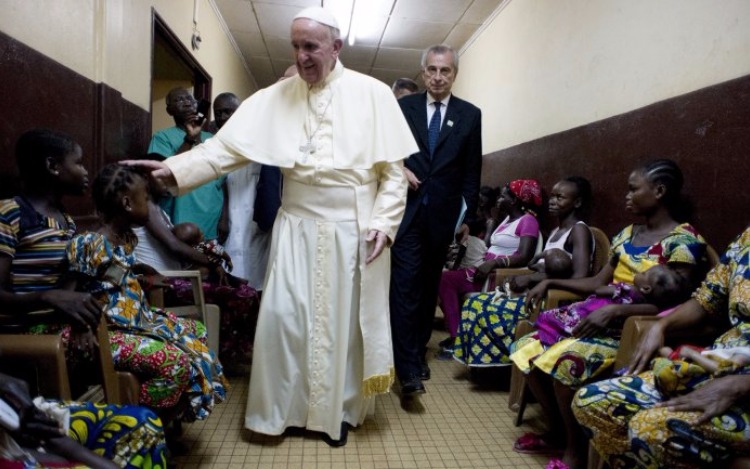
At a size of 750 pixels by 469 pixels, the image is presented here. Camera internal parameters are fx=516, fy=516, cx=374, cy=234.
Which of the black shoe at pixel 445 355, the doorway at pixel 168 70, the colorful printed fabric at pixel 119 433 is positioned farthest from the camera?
the doorway at pixel 168 70

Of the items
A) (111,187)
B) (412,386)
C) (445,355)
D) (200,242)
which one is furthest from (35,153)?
(445,355)

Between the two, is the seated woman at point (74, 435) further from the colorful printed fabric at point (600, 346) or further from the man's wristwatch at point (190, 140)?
the man's wristwatch at point (190, 140)

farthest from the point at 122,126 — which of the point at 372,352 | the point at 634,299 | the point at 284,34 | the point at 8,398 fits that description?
the point at 284,34

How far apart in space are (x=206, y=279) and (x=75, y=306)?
1.45 m

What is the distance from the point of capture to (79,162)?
5.96 feet

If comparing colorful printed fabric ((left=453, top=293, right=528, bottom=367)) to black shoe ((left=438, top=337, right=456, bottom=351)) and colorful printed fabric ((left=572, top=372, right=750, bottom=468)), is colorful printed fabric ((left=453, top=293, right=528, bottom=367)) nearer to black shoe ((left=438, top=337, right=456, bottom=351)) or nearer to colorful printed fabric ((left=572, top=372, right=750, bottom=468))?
black shoe ((left=438, top=337, right=456, bottom=351))

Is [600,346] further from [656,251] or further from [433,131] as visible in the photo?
[433,131]

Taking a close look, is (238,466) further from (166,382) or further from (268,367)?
(166,382)

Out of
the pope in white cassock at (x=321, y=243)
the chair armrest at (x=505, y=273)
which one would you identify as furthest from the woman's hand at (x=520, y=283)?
the pope in white cassock at (x=321, y=243)

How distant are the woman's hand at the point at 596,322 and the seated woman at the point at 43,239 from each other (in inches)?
67.7

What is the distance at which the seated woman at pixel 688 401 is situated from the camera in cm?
134

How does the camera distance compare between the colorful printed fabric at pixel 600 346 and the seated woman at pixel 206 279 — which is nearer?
the colorful printed fabric at pixel 600 346

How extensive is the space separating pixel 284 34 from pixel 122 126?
174 inches

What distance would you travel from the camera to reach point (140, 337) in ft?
5.79
